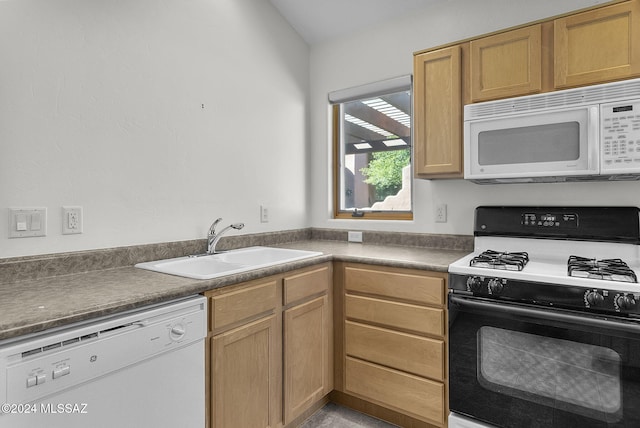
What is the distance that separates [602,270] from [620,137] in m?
0.60

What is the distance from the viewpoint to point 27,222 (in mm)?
1463

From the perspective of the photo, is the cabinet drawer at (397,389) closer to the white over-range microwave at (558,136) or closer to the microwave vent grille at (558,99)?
the white over-range microwave at (558,136)

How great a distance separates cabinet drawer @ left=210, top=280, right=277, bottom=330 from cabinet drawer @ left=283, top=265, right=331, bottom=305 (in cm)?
9

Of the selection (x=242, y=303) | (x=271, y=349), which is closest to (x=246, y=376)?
(x=271, y=349)

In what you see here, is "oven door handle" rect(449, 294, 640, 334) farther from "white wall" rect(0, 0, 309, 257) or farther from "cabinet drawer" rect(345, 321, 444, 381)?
"white wall" rect(0, 0, 309, 257)

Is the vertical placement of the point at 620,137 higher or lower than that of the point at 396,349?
higher

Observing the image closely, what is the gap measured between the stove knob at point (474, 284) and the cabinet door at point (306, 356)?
0.80 metres

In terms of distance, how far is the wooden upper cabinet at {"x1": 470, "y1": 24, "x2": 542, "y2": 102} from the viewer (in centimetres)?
181

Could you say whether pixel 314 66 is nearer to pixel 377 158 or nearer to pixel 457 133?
pixel 377 158

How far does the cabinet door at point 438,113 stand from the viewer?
203 cm

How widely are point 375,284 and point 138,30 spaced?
181 cm

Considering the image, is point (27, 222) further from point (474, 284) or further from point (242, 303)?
point (474, 284)

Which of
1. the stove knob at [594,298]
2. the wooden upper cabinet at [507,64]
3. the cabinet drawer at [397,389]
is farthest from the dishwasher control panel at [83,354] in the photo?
the wooden upper cabinet at [507,64]

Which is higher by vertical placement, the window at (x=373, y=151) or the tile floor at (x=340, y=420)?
the window at (x=373, y=151)
